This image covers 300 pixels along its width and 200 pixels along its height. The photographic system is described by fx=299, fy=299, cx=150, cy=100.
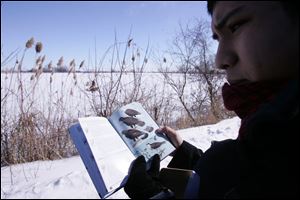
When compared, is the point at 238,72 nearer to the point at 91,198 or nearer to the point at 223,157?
the point at 223,157

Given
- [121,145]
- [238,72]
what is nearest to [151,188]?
[121,145]

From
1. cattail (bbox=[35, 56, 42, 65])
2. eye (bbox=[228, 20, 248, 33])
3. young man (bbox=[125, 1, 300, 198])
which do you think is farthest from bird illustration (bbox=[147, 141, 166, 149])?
cattail (bbox=[35, 56, 42, 65])

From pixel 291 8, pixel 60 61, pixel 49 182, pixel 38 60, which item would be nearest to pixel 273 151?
pixel 291 8

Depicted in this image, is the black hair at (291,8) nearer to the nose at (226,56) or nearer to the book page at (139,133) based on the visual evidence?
the nose at (226,56)

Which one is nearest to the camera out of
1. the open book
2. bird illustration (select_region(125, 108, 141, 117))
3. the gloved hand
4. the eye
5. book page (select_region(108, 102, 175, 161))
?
the eye

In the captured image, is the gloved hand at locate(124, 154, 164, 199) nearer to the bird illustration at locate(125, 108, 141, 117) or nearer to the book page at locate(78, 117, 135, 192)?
the book page at locate(78, 117, 135, 192)

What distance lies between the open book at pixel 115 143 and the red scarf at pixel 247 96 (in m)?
0.45

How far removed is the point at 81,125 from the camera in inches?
47.7

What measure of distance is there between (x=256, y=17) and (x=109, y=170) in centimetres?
77

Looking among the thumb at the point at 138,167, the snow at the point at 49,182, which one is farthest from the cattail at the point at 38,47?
the thumb at the point at 138,167

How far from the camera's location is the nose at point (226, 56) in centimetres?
85

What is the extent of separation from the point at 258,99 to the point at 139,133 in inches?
25.1

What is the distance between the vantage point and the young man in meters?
0.65

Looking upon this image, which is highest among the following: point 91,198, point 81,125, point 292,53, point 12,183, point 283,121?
point 292,53
